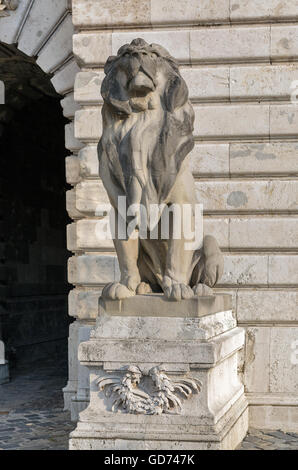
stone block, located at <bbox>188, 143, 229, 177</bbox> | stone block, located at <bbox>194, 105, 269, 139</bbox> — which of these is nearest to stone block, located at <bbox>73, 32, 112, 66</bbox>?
stone block, located at <bbox>194, 105, 269, 139</bbox>

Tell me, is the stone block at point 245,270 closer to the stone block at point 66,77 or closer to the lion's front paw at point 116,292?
the lion's front paw at point 116,292

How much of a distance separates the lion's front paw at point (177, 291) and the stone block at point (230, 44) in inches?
117

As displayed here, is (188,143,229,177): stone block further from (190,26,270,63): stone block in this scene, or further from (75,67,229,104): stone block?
(190,26,270,63): stone block

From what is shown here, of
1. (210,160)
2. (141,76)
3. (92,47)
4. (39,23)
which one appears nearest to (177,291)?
(141,76)

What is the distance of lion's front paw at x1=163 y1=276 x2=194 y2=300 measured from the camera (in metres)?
5.27

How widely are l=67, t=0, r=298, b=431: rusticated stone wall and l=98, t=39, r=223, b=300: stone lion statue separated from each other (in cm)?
183

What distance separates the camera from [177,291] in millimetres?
5277

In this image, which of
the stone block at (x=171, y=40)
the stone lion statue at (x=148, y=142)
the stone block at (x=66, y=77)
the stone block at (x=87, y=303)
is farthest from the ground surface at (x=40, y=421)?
the stone block at (x=171, y=40)

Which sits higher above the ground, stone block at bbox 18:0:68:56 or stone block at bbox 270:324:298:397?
stone block at bbox 18:0:68:56

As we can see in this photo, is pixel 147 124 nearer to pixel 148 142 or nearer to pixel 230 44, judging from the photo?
pixel 148 142

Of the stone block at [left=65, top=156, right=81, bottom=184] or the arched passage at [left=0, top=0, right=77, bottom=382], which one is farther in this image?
the arched passage at [left=0, top=0, right=77, bottom=382]

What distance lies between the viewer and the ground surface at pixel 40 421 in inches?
247

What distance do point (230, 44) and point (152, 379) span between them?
3809 mm

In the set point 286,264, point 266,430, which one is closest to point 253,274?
point 286,264
